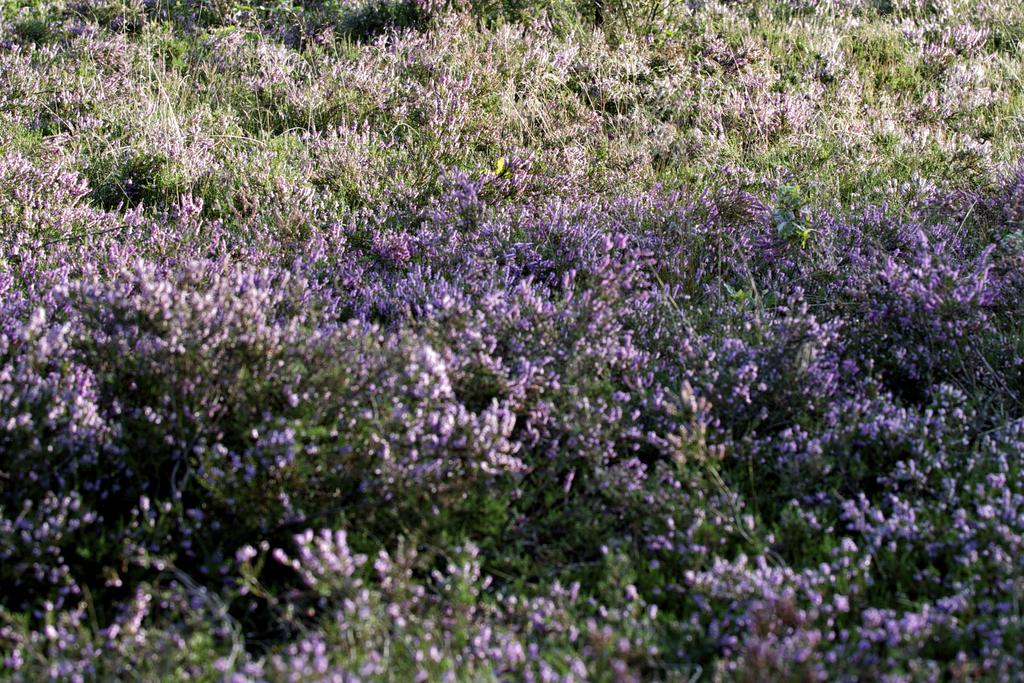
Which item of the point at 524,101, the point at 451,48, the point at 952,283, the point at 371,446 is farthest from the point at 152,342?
the point at 451,48

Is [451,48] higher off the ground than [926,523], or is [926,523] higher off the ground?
[451,48]

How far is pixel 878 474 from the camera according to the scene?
299cm

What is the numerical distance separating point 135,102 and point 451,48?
2205mm

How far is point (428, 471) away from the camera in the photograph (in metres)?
2.64

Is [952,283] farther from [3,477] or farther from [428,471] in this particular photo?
[3,477]

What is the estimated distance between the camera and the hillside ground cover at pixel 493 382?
90.5 inches

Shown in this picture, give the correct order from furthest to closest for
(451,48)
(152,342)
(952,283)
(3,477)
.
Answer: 1. (451,48)
2. (952,283)
3. (152,342)
4. (3,477)

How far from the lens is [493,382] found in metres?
3.16

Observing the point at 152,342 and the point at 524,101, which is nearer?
the point at 152,342

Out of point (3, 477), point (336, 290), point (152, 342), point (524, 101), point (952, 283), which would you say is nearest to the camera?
point (3, 477)

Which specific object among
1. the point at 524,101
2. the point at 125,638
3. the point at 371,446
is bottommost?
the point at 125,638

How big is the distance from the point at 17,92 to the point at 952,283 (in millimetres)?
5360

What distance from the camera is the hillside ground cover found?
230 cm

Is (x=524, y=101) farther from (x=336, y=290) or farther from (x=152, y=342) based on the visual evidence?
(x=152, y=342)
